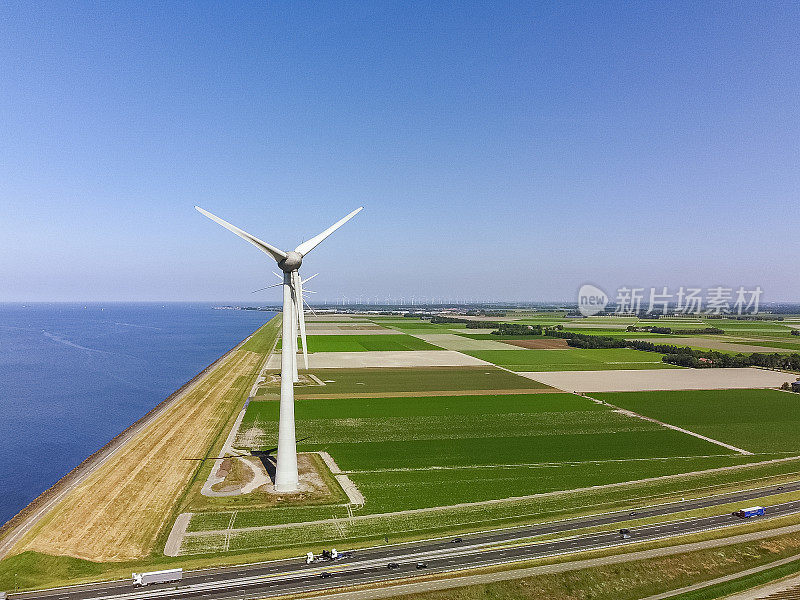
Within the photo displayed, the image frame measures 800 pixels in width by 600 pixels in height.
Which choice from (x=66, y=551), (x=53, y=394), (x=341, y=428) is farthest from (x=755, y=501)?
(x=53, y=394)

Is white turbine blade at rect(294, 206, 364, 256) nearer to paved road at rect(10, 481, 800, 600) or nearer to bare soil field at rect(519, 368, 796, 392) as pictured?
paved road at rect(10, 481, 800, 600)

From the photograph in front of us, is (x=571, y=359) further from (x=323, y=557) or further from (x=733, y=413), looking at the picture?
(x=323, y=557)

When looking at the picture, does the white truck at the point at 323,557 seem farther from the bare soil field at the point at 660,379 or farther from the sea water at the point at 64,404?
the bare soil field at the point at 660,379

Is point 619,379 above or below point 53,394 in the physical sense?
above

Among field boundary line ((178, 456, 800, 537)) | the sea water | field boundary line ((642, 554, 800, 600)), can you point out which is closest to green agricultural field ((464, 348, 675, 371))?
field boundary line ((178, 456, 800, 537))

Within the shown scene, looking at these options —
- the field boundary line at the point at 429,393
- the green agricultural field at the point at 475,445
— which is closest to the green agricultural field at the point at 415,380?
the field boundary line at the point at 429,393

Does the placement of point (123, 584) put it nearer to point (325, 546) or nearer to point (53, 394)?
point (325, 546)
